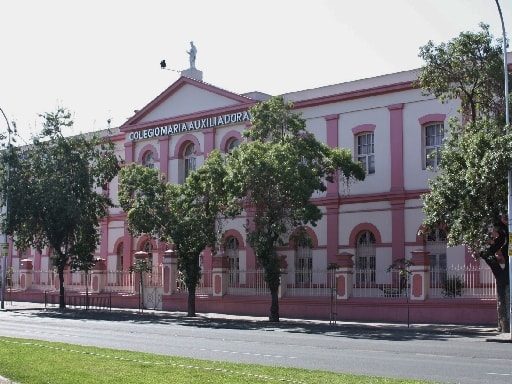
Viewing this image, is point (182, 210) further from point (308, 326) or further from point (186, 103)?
point (186, 103)

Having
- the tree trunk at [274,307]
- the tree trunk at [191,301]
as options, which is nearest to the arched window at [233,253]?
the tree trunk at [191,301]

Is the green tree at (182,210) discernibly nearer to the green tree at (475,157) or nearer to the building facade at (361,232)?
the building facade at (361,232)

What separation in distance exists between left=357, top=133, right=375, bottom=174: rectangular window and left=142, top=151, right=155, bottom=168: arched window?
13073 mm

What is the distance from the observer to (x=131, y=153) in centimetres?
4303

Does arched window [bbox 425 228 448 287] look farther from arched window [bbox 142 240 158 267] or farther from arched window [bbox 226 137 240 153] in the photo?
arched window [bbox 142 240 158 267]

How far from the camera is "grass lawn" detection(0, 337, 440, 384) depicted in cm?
1132

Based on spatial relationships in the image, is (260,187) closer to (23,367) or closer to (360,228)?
(360,228)

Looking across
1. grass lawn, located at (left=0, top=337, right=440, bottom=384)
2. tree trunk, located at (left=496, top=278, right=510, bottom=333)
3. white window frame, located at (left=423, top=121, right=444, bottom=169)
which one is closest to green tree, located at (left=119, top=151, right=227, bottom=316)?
white window frame, located at (left=423, top=121, right=444, bottom=169)

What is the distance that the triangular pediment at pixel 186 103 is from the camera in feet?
125

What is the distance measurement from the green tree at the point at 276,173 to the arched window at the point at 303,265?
11.4 feet

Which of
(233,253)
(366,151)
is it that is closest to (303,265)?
(233,253)

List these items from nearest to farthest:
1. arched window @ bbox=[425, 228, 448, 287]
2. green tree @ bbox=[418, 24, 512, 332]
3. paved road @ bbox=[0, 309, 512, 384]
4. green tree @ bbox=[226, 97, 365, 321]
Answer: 1. paved road @ bbox=[0, 309, 512, 384]
2. green tree @ bbox=[418, 24, 512, 332]
3. green tree @ bbox=[226, 97, 365, 321]
4. arched window @ bbox=[425, 228, 448, 287]

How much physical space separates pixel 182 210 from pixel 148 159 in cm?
1045

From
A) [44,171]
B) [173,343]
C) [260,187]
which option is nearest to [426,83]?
[260,187]
